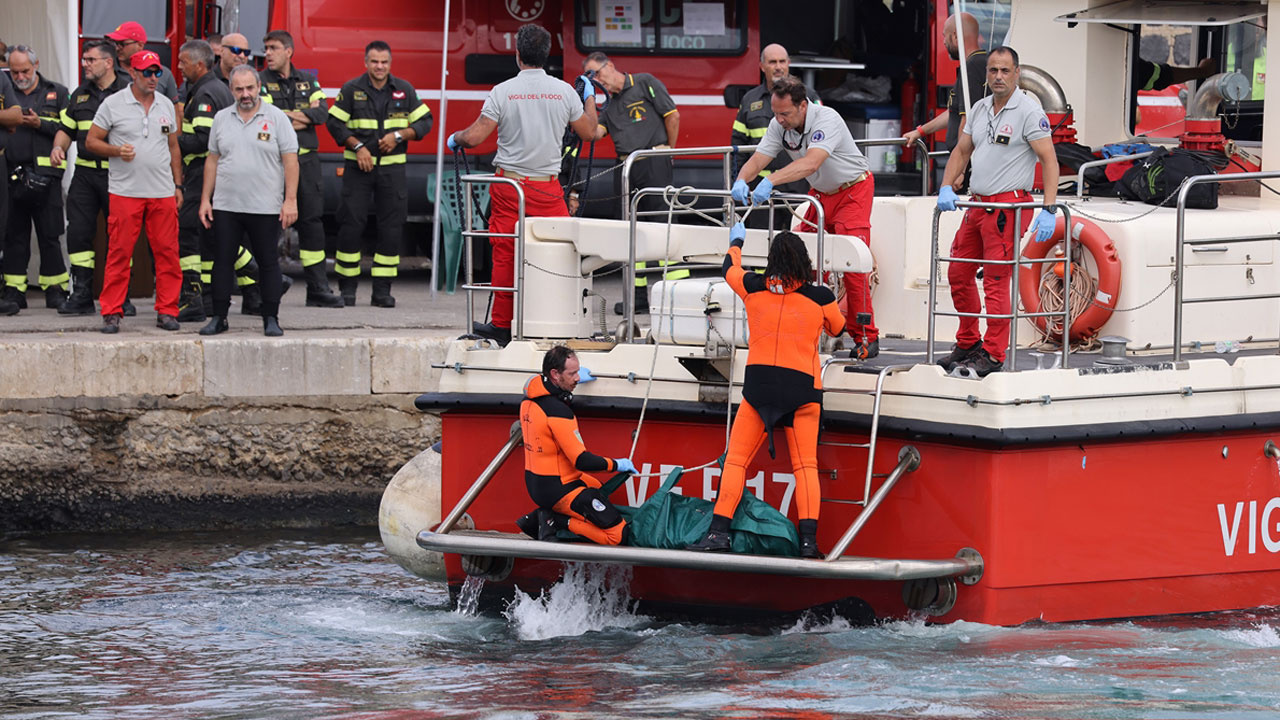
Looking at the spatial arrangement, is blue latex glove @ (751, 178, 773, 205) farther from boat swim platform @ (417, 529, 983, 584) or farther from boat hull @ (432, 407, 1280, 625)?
boat swim platform @ (417, 529, 983, 584)

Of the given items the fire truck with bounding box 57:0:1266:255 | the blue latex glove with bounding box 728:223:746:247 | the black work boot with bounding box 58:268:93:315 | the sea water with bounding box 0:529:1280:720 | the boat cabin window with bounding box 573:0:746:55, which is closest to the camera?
the sea water with bounding box 0:529:1280:720

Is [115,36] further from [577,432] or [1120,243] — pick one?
[1120,243]

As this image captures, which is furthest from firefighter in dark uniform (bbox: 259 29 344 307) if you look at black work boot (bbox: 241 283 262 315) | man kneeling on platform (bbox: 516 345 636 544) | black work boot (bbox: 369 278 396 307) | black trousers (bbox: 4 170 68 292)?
man kneeling on platform (bbox: 516 345 636 544)

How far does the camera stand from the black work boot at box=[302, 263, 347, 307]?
36.9 feet

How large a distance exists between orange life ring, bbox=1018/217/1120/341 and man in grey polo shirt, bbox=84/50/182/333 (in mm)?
4954

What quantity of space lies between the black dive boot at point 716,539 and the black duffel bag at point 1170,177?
2595 mm

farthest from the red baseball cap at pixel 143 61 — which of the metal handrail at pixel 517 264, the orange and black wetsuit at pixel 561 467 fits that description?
the orange and black wetsuit at pixel 561 467

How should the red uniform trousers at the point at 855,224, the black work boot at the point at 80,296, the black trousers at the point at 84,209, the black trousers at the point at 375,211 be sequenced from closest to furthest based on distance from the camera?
the red uniform trousers at the point at 855,224 → the black trousers at the point at 84,209 → the black work boot at the point at 80,296 → the black trousers at the point at 375,211

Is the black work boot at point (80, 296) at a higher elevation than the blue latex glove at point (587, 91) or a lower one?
lower

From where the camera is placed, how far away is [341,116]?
11.1 meters

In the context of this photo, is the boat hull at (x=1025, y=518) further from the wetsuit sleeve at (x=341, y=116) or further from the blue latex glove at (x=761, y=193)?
the wetsuit sleeve at (x=341, y=116)

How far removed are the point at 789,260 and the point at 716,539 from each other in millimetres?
1043

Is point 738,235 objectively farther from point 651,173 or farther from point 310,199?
point 310,199

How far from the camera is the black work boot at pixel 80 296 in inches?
418
